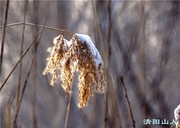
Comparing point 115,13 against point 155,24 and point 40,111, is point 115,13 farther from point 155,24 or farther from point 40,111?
point 40,111

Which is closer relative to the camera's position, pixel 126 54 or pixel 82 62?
pixel 82 62

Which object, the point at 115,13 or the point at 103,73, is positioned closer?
Result: the point at 103,73

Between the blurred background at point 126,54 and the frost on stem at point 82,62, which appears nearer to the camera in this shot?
the frost on stem at point 82,62

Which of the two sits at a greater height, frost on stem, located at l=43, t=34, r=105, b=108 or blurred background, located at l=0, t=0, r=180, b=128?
blurred background, located at l=0, t=0, r=180, b=128

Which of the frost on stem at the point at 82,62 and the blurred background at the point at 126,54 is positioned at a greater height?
the blurred background at the point at 126,54

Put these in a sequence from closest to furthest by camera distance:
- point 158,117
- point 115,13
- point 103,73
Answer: point 103,73 < point 158,117 < point 115,13

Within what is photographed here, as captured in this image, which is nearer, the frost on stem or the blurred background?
the frost on stem

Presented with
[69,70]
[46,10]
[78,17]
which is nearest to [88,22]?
[78,17]

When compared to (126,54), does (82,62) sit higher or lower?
lower
